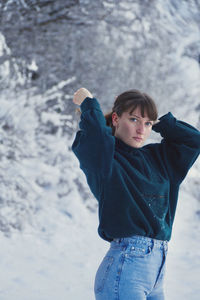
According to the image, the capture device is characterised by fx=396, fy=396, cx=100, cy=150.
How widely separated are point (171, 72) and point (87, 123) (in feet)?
14.4

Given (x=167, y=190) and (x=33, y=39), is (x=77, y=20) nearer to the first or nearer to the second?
(x=33, y=39)

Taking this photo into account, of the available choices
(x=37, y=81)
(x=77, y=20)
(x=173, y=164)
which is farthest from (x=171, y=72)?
(x=173, y=164)

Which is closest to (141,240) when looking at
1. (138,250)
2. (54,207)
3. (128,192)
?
(138,250)

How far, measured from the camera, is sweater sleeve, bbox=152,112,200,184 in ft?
5.04

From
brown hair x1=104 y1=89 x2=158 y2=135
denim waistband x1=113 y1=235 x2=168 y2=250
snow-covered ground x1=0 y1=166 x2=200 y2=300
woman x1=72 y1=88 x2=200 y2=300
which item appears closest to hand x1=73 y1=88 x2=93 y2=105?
woman x1=72 y1=88 x2=200 y2=300

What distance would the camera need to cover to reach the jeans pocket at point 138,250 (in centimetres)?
127

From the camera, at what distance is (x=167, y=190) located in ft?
4.74

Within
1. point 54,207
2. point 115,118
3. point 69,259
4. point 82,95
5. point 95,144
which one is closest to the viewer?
point 95,144

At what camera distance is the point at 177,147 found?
5.11 ft

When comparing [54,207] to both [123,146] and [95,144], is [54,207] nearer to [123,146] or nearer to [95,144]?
[123,146]

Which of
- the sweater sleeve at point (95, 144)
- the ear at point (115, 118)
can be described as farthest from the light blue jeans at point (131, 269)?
the ear at point (115, 118)

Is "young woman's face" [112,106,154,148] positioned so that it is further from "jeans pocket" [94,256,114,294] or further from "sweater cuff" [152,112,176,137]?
"jeans pocket" [94,256,114,294]

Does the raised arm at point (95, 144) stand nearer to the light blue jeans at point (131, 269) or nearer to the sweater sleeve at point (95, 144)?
the sweater sleeve at point (95, 144)

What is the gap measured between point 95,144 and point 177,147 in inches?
17.7
